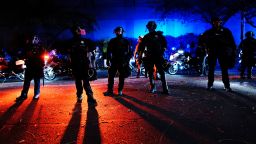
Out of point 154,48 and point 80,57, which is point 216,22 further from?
point 80,57

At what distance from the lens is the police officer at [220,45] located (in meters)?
10.5

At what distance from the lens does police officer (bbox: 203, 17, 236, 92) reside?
10.5 meters

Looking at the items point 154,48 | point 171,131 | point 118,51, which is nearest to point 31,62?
point 118,51

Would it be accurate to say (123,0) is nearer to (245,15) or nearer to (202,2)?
(202,2)

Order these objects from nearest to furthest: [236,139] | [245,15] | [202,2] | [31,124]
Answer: [236,139] < [31,124] < [245,15] < [202,2]

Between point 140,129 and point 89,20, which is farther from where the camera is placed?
point 89,20

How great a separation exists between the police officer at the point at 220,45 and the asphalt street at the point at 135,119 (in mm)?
911

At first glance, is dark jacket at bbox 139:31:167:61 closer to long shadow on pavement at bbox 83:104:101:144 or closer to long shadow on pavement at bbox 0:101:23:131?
long shadow on pavement at bbox 83:104:101:144

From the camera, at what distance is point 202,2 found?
27422 millimetres

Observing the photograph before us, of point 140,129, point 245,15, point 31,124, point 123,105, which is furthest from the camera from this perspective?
point 245,15

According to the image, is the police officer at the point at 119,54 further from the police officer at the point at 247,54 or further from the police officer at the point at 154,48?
the police officer at the point at 247,54

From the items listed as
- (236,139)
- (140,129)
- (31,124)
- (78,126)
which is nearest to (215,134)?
(236,139)

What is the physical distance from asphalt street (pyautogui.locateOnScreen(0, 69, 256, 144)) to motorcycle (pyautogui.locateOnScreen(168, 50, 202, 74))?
853cm

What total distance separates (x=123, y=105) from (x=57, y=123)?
2.15 m
